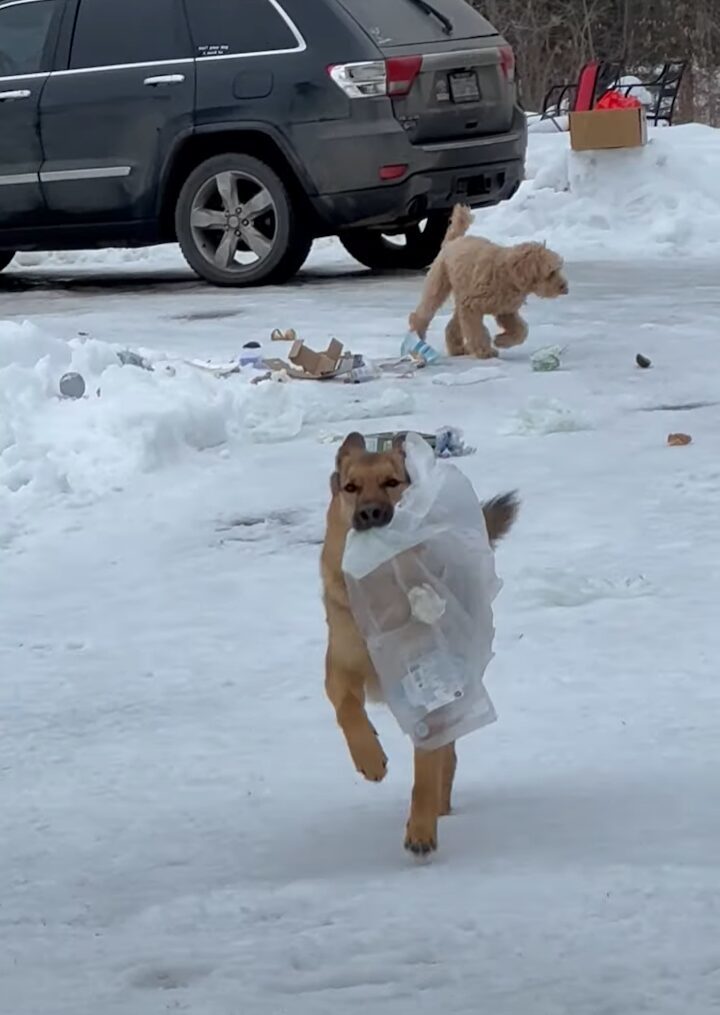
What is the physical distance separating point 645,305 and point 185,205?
112 inches

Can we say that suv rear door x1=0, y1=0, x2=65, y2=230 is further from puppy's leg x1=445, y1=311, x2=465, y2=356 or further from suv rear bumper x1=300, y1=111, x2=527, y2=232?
puppy's leg x1=445, y1=311, x2=465, y2=356

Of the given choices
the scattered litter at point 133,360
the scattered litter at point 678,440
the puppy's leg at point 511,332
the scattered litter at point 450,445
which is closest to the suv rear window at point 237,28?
the puppy's leg at point 511,332

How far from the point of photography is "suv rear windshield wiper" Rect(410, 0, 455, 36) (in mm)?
10539

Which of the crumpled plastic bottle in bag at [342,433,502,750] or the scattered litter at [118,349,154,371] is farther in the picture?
the scattered litter at [118,349,154,371]

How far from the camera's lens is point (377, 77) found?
33.0 feet

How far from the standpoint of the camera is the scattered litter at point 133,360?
7.13 metres

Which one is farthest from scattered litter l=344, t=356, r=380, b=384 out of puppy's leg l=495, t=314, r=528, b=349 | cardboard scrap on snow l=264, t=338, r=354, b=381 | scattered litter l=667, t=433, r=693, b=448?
scattered litter l=667, t=433, r=693, b=448

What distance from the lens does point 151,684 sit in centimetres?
411

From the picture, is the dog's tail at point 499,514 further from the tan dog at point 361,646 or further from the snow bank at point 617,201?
the snow bank at point 617,201

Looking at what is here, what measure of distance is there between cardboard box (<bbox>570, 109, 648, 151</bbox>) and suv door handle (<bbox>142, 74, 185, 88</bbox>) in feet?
12.3

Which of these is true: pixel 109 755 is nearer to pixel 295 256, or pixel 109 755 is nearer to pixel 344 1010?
pixel 344 1010

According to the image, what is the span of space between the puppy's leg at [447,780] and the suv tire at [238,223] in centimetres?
724

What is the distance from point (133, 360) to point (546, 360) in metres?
1.67

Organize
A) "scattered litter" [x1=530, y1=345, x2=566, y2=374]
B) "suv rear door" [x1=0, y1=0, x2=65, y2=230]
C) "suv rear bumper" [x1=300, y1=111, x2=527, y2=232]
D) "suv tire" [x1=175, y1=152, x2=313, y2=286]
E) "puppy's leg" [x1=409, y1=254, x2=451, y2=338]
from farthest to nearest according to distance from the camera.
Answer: "suv rear door" [x1=0, y1=0, x2=65, y2=230] → "suv tire" [x1=175, y1=152, x2=313, y2=286] → "suv rear bumper" [x1=300, y1=111, x2=527, y2=232] → "puppy's leg" [x1=409, y1=254, x2=451, y2=338] → "scattered litter" [x1=530, y1=345, x2=566, y2=374]
